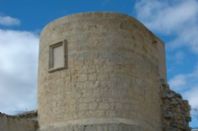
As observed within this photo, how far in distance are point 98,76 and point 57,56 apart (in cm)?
195

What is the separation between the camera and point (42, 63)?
18.6m

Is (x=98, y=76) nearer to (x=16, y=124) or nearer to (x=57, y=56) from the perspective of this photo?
(x=57, y=56)

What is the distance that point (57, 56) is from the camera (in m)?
18.1

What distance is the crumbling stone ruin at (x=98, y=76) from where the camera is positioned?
16.8 m

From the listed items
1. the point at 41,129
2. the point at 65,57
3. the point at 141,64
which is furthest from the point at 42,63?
the point at 141,64

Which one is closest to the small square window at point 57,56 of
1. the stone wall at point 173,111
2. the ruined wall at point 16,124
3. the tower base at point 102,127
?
the ruined wall at point 16,124

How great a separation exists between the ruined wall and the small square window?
6.81 ft

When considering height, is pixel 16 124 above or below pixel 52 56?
below

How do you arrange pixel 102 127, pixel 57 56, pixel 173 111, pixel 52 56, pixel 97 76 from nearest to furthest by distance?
pixel 102 127, pixel 97 76, pixel 57 56, pixel 52 56, pixel 173 111

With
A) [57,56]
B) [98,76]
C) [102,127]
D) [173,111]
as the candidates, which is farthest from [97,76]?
[173,111]

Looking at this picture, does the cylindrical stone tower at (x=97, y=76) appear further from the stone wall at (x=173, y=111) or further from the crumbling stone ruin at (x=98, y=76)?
the stone wall at (x=173, y=111)

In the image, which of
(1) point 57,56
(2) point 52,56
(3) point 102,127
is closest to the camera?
(3) point 102,127

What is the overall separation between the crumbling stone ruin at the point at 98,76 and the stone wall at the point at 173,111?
289mm

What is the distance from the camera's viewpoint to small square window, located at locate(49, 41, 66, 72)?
17.7 metres
